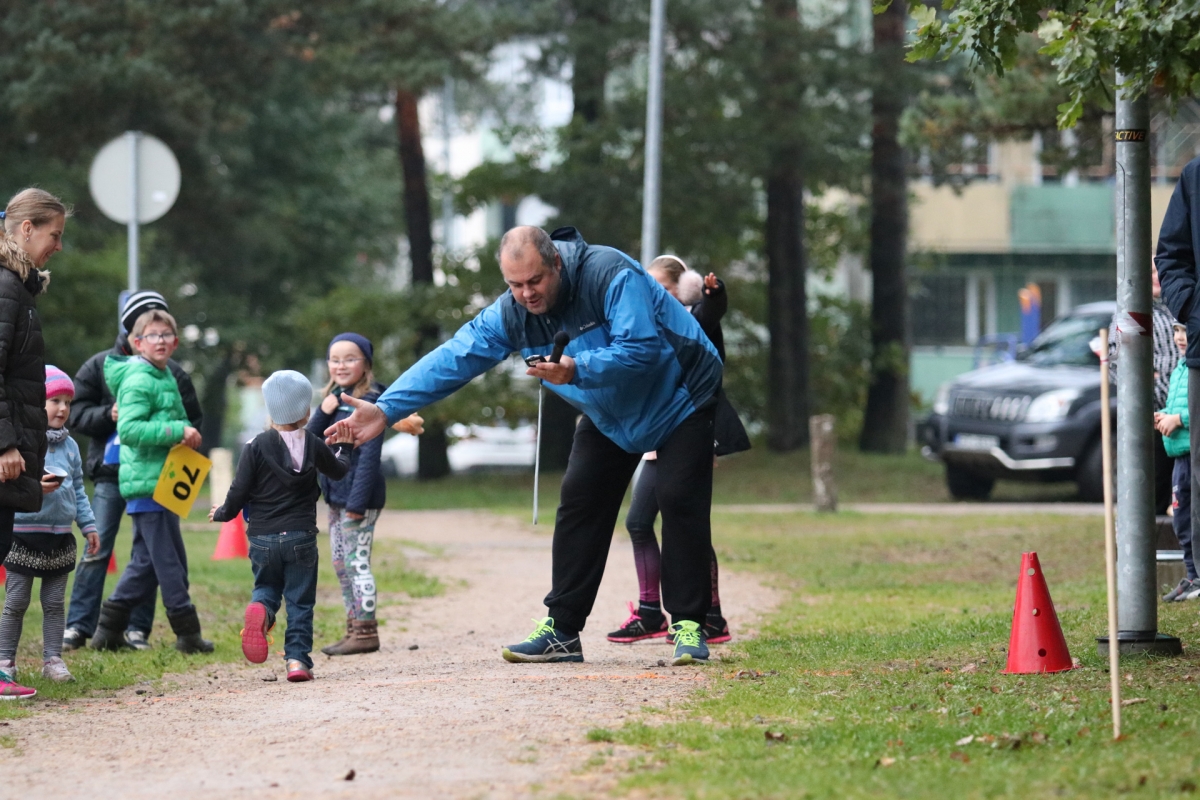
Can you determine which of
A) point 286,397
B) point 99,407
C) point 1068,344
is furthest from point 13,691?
point 1068,344

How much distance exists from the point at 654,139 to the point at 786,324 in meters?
5.18

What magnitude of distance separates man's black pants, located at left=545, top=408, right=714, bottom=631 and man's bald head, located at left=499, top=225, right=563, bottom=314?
929 mm

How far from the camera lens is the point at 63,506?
7.60m

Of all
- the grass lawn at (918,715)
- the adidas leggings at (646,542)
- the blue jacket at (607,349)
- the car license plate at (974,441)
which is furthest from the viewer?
the car license plate at (974,441)

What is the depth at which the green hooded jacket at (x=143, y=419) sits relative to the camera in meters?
8.35

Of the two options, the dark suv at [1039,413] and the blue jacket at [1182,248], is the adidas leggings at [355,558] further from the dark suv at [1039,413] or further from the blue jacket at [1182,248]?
the dark suv at [1039,413]

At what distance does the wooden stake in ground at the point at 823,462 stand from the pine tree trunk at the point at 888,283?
24.3 feet

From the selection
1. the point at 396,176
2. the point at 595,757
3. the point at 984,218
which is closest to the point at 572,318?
the point at 595,757

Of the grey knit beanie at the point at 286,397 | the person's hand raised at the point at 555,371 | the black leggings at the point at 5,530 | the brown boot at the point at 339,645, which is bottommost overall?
the brown boot at the point at 339,645

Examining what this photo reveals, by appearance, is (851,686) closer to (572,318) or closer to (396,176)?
(572,318)

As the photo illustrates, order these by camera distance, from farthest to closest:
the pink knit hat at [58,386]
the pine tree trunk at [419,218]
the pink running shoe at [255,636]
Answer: the pine tree trunk at [419,218] < the pink knit hat at [58,386] < the pink running shoe at [255,636]

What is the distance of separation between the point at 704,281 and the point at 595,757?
3.45 metres

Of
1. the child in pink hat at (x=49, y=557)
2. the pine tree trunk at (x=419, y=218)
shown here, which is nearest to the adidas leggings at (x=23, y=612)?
the child in pink hat at (x=49, y=557)

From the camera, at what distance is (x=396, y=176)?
36.4 meters
